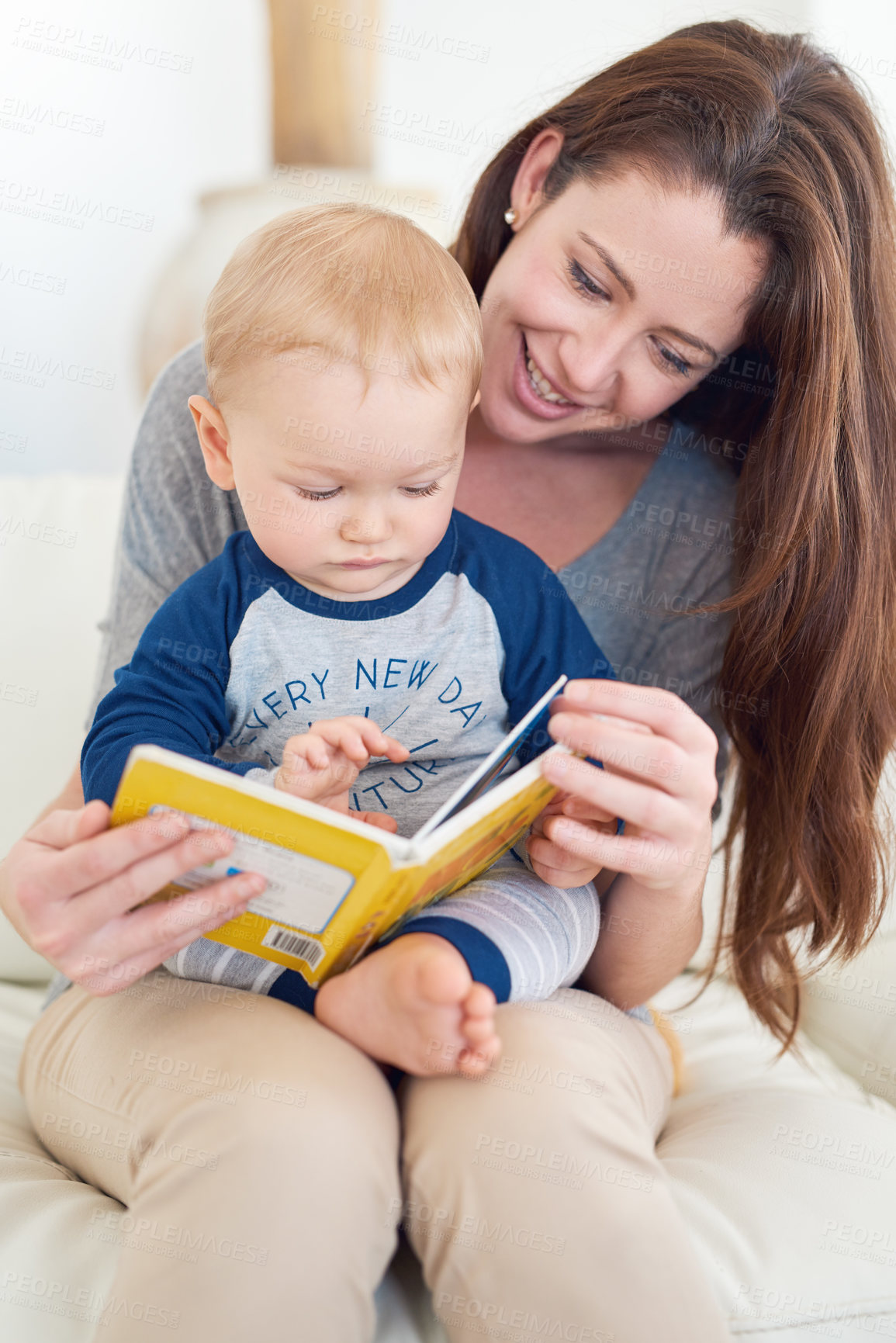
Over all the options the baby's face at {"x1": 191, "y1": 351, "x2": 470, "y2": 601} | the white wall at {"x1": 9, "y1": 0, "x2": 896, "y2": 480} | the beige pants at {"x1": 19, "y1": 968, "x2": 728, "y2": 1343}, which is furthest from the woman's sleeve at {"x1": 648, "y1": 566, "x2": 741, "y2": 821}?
the white wall at {"x1": 9, "y1": 0, "x2": 896, "y2": 480}

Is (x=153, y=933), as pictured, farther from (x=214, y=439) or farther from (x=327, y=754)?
(x=214, y=439)

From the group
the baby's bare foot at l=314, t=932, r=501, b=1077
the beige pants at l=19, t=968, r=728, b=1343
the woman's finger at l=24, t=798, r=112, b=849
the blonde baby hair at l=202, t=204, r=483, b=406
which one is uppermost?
the blonde baby hair at l=202, t=204, r=483, b=406

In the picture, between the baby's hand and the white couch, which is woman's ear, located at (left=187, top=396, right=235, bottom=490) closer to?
the baby's hand

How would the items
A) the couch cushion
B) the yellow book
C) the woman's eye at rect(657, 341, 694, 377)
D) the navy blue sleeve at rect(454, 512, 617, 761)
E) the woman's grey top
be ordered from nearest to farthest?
the yellow book → the couch cushion → the navy blue sleeve at rect(454, 512, 617, 761) → the woman's eye at rect(657, 341, 694, 377) → the woman's grey top

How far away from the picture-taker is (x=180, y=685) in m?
1.04

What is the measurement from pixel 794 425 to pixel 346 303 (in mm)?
592

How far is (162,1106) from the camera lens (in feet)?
2.94

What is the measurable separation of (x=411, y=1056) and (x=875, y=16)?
2275 millimetres

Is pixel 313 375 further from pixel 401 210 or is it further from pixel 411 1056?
pixel 401 210

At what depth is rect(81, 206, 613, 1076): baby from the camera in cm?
92

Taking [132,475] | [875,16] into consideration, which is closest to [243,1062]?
[132,475]

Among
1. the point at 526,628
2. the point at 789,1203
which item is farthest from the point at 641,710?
the point at 789,1203

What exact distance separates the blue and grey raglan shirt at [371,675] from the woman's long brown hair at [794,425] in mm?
284

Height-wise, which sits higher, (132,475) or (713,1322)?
(132,475)
